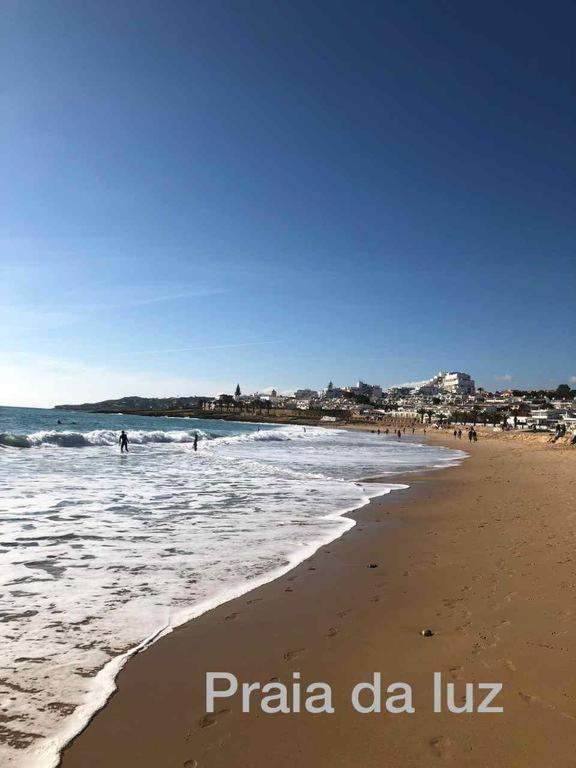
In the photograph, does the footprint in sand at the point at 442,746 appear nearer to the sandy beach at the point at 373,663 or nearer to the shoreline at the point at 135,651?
the sandy beach at the point at 373,663

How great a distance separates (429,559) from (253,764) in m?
5.59

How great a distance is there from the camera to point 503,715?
359 centimetres

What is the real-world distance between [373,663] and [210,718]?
5.26 ft

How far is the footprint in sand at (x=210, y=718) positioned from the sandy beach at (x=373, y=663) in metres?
0.01

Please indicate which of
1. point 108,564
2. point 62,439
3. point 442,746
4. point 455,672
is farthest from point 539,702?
point 62,439

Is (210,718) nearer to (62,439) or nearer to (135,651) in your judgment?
(135,651)

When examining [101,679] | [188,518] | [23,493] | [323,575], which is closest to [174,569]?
[323,575]

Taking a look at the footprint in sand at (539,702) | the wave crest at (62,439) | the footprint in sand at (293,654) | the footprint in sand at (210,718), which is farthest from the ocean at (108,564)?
the wave crest at (62,439)

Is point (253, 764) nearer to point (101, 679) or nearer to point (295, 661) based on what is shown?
point (295, 661)

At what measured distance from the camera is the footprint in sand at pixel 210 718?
139 inches

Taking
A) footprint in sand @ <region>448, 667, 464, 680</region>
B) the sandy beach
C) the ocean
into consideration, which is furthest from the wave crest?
footprint in sand @ <region>448, 667, 464, 680</region>

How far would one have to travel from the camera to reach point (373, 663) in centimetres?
446

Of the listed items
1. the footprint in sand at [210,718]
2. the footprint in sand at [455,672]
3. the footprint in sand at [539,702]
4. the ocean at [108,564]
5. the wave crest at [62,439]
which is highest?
the footprint in sand at [539,702]

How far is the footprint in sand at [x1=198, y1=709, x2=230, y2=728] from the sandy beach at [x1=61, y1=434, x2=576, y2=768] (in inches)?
0.6
